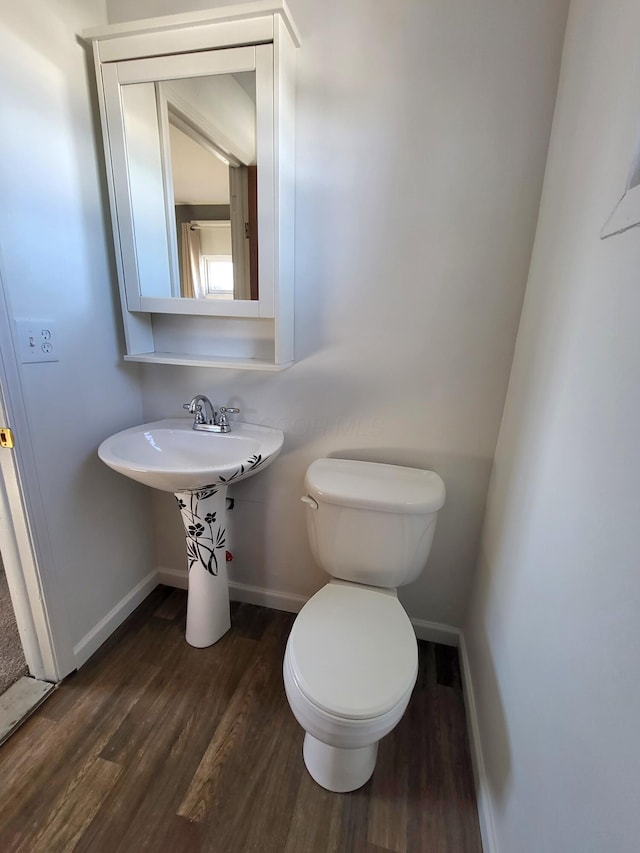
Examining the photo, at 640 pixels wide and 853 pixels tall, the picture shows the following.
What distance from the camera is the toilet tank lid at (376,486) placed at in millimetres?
1199

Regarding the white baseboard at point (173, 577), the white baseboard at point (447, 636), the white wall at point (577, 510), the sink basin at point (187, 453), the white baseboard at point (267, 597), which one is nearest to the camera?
the white wall at point (577, 510)

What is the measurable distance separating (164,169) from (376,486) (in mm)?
1267

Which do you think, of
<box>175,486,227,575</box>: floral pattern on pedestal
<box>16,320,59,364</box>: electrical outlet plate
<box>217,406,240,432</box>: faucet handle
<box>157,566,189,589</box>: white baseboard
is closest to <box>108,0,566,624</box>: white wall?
<box>217,406,240,432</box>: faucet handle

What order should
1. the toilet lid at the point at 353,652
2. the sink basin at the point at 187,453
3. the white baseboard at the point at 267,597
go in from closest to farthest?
the toilet lid at the point at 353,652 < the sink basin at the point at 187,453 < the white baseboard at the point at 267,597

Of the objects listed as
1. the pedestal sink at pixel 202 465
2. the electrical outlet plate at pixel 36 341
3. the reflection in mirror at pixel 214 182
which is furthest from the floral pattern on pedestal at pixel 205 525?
the reflection in mirror at pixel 214 182

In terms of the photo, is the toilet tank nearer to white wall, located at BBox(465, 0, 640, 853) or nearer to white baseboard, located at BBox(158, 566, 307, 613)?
white wall, located at BBox(465, 0, 640, 853)

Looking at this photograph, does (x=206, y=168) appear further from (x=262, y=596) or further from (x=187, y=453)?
(x=262, y=596)

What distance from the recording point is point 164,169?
4.18 feet

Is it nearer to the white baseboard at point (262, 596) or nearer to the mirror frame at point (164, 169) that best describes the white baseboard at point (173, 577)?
the white baseboard at point (262, 596)

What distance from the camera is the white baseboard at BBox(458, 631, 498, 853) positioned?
97 centimetres

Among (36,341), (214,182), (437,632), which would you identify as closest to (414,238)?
(214,182)

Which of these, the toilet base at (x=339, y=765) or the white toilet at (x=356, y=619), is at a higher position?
the white toilet at (x=356, y=619)

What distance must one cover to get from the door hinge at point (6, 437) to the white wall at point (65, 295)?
69mm

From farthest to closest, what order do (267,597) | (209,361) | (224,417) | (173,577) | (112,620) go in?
(173,577) < (267,597) < (112,620) < (224,417) < (209,361)
